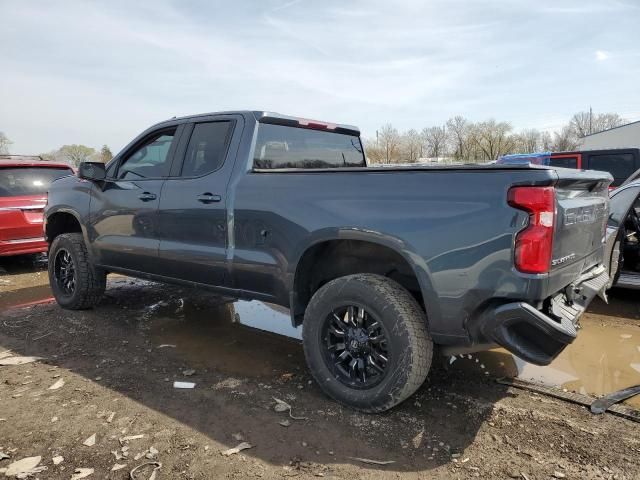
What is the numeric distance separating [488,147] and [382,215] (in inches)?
2422

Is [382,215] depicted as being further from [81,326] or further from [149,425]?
[81,326]

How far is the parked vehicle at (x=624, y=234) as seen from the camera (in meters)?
4.60

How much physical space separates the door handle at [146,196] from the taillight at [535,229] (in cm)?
308

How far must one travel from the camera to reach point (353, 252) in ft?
10.9

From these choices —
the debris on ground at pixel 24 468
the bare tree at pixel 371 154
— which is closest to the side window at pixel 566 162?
the bare tree at pixel 371 154

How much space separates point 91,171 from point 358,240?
304 cm

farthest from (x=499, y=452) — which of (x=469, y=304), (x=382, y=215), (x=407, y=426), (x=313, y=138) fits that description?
(x=313, y=138)

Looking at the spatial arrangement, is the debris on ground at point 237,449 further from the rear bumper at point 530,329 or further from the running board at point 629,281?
the running board at point 629,281

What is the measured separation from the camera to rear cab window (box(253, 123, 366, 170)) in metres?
3.89

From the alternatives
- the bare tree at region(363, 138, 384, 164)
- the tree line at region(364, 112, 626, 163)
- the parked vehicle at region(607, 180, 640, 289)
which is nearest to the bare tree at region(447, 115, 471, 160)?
the tree line at region(364, 112, 626, 163)

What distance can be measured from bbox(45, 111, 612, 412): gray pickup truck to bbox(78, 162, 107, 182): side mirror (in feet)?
0.04

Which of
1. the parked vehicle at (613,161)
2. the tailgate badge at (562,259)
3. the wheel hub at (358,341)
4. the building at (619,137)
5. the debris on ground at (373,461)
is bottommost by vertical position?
the debris on ground at (373,461)

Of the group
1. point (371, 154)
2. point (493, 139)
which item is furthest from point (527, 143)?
point (371, 154)

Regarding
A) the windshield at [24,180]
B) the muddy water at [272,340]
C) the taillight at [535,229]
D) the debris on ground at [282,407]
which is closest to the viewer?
the taillight at [535,229]
